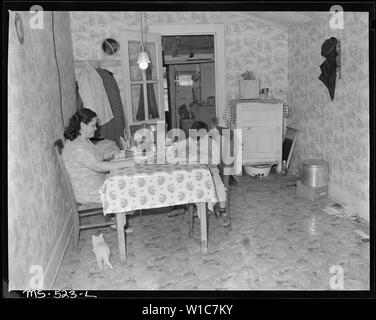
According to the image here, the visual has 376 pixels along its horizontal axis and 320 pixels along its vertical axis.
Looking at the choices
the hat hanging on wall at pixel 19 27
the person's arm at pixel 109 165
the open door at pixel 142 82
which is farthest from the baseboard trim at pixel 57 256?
the open door at pixel 142 82

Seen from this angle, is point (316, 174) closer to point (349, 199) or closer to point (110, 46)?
point (349, 199)

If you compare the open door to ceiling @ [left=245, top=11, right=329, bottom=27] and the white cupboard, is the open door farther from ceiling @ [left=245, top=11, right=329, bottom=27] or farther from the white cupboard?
ceiling @ [left=245, top=11, right=329, bottom=27]

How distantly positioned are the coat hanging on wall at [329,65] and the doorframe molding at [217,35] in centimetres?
165

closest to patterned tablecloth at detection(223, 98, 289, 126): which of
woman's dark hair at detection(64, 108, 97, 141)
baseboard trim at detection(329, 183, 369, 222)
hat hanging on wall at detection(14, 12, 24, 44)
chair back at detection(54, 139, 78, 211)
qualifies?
baseboard trim at detection(329, 183, 369, 222)

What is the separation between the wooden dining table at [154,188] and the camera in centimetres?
288

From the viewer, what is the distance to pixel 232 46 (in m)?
5.77

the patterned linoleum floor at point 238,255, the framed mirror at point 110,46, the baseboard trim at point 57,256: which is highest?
the framed mirror at point 110,46

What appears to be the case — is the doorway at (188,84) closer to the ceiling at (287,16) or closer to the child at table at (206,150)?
the ceiling at (287,16)

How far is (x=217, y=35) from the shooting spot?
5.71 meters

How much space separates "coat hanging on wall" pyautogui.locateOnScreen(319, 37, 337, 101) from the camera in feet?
13.7

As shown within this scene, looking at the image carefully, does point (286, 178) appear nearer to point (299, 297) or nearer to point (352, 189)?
point (352, 189)

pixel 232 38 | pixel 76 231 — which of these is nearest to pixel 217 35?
pixel 232 38

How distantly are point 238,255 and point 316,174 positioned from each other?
1697 mm
